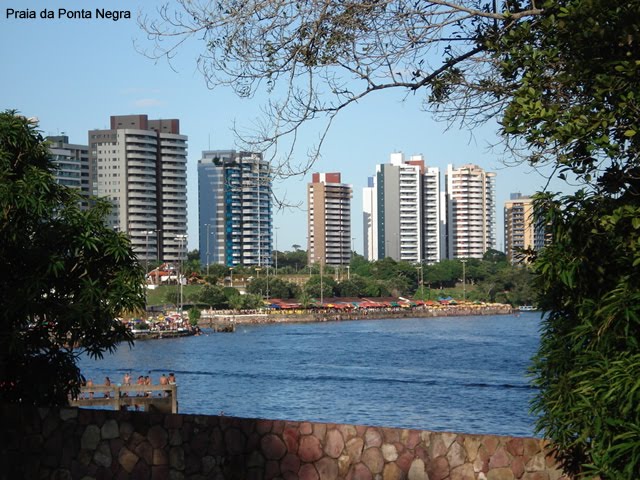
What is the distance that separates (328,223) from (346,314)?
40.9 metres

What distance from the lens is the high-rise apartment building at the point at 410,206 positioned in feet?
544

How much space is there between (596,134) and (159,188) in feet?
423

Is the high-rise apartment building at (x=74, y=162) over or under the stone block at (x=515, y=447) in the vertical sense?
over

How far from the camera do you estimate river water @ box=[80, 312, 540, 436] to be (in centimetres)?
3647

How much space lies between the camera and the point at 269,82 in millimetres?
8773

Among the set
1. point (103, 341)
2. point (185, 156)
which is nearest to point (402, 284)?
point (185, 156)

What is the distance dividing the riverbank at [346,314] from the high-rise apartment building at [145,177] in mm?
21007

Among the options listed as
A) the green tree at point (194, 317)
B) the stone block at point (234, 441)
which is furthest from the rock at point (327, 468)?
the green tree at point (194, 317)

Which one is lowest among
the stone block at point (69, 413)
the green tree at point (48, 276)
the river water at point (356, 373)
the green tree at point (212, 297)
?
the river water at point (356, 373)

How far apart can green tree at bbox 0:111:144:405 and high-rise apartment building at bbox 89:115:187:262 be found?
116 m

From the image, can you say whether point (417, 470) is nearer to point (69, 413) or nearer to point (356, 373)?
point (69, 413)

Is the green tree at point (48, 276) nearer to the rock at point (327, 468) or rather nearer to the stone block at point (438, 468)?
the rock at point (327, 468)

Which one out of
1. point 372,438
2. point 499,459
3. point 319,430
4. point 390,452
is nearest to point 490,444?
point 499,459

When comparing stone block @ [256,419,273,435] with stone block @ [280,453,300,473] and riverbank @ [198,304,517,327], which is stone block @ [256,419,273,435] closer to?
stone block @ [280,453,300,473]
